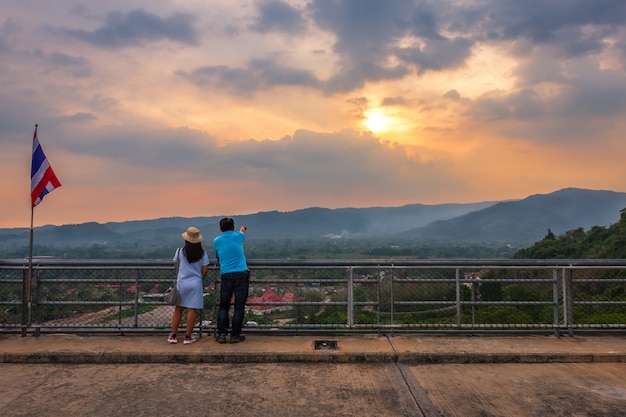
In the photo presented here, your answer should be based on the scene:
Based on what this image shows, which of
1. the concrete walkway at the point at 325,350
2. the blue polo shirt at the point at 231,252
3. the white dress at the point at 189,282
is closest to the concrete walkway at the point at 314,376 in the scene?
the concrete walkway at the point at 325,350

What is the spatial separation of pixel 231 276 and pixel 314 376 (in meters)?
2.12

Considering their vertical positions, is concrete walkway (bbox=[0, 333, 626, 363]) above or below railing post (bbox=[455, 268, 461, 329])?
below

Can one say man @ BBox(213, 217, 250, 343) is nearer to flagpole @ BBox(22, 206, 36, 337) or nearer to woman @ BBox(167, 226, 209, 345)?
woman @ BBox(167, 226, 209, 345)

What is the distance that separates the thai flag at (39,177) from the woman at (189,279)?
2.65 m

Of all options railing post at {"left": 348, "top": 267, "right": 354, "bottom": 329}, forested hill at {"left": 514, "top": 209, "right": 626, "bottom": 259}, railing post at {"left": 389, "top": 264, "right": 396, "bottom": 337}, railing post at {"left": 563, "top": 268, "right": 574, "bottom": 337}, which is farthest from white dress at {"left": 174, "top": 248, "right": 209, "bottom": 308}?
forested hill at {"left": 514, "top": 209, "right": 626, "bottom": 259}

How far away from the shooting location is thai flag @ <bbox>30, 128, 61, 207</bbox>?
24.6ft

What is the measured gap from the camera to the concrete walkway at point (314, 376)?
4754 mm

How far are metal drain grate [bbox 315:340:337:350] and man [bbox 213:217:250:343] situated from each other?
4.02 ft

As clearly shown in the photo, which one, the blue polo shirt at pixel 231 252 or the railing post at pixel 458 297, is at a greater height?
the blue polo shirt at pixel 231 252

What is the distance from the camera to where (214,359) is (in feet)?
21.0

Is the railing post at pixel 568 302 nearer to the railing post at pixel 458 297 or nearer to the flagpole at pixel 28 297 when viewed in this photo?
the railing post at pixel 458 297

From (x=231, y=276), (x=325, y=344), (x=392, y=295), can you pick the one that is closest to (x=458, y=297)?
(x=392, y=295)

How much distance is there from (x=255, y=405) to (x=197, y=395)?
0.76m

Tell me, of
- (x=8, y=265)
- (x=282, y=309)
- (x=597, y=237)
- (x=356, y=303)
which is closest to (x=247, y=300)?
(x=282, y=309)
